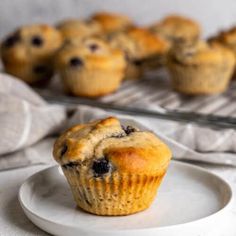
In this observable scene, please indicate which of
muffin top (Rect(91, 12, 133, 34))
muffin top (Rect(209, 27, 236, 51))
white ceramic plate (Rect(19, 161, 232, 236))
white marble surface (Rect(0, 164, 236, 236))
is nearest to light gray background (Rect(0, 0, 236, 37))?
muffin top (Rect(91, 12, 133, 34))

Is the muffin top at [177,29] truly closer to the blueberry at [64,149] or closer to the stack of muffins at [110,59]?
the stack of muffins at [110,59]

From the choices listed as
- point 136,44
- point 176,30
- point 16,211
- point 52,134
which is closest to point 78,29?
point 136,44

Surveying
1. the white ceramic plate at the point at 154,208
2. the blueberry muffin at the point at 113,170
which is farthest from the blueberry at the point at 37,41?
the blueberry muffin at the point at 113,170

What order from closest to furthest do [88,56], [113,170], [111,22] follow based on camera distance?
[113,170] < [88,56] < [111,22]

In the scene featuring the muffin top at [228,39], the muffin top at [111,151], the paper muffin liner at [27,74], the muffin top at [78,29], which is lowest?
the paper muffin liner at [27,74]

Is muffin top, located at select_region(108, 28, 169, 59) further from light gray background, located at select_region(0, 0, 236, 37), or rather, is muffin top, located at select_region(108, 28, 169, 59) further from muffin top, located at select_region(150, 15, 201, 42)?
light gray background, located at select_region(0, 0, 236, 37)

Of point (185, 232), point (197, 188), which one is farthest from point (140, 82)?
point (185, 232)

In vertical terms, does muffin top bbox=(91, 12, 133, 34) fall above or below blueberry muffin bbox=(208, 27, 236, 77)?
below

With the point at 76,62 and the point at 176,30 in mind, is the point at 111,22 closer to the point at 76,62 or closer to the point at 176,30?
the point at 176,30
